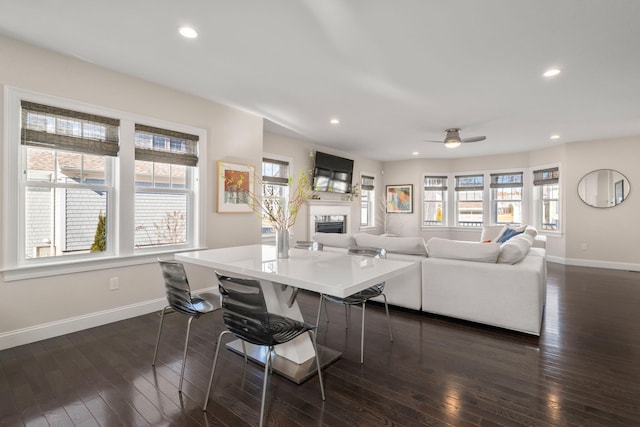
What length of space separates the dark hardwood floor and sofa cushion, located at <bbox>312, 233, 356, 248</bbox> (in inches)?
44.1

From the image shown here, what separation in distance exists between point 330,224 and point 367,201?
2053 mm

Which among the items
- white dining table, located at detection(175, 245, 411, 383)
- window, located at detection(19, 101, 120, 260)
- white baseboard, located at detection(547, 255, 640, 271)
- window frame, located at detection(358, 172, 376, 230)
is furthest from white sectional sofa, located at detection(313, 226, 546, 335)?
window frame, located at detection(358, 172, 376, 230)

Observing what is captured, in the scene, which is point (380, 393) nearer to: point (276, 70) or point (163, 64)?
point (276, 70)

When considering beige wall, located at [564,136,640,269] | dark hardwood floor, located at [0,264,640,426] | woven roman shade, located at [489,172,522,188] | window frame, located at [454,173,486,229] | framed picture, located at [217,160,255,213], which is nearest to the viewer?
dark hardwood floor, located at [0,264,640,426]

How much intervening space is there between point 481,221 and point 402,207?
83.2 inches

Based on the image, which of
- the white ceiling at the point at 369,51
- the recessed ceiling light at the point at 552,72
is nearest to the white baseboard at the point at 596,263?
the white ceiling at the point at 369,51

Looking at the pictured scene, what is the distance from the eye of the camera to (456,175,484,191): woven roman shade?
8.35 metres

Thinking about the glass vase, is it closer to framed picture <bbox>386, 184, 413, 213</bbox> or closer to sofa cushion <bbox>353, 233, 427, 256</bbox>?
sofa cushion <bbox>353, 233, 427, 256</bbox>

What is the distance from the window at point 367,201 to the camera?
8.48 m

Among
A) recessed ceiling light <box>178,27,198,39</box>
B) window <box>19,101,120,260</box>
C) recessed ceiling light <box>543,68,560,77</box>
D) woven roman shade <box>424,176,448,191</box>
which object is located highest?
recessed ceiling light <box>178,27,198,39</box>

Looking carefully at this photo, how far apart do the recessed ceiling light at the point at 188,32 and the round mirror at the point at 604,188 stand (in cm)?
763

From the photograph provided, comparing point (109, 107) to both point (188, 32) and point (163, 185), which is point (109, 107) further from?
point (188, 32)

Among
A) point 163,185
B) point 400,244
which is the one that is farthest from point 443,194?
point 163,185

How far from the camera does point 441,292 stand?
11.2 feet
